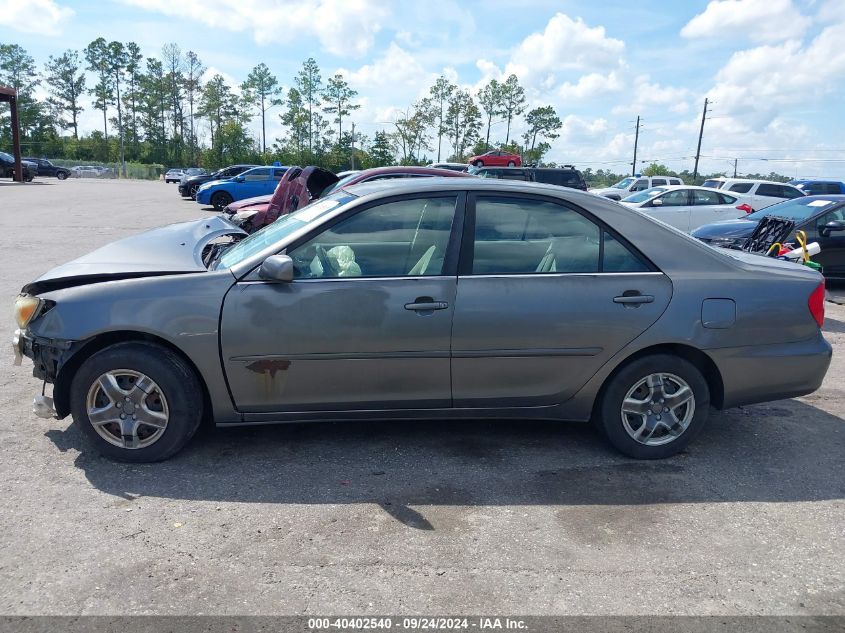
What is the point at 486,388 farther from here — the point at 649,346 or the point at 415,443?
the point at 649,346

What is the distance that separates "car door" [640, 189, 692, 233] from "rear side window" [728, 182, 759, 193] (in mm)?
6806

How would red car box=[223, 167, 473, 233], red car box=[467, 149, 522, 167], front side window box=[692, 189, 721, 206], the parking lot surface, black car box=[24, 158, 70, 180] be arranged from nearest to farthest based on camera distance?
the parking lot surface < red car box=[223, 167, 473, 233] < front side window box=[692, 189, 721, 206] < red car box=[467, 149, 522, 167] < black car box=[24, 158, 70, 180]

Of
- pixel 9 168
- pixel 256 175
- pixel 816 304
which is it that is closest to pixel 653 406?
pixel 816 304

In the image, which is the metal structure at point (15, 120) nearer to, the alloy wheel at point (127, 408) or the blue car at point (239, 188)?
the blue car at point (239, 188)

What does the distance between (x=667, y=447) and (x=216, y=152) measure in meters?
79.5

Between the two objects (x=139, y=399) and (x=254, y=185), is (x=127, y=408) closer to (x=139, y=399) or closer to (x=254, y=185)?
(x=139, y=399)

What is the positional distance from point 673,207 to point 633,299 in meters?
14.5

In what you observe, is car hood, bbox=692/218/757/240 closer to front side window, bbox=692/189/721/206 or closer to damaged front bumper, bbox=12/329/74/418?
front side window, bbox=692/189/721/206

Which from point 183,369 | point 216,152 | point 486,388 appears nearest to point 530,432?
point 486,388

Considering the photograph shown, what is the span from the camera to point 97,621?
258 cm

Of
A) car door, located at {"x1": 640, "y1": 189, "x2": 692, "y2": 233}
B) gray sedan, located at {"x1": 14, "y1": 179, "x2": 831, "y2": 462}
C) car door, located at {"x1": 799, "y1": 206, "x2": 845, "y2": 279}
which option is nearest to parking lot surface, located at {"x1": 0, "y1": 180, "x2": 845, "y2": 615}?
gray sedan, located at {"x1": 14, "y1": 179, "x2": 831, "y2": 462}

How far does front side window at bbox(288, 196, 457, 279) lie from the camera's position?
3.88 meters

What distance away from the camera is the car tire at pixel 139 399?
3711 millimetres

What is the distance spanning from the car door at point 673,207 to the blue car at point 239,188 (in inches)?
529
